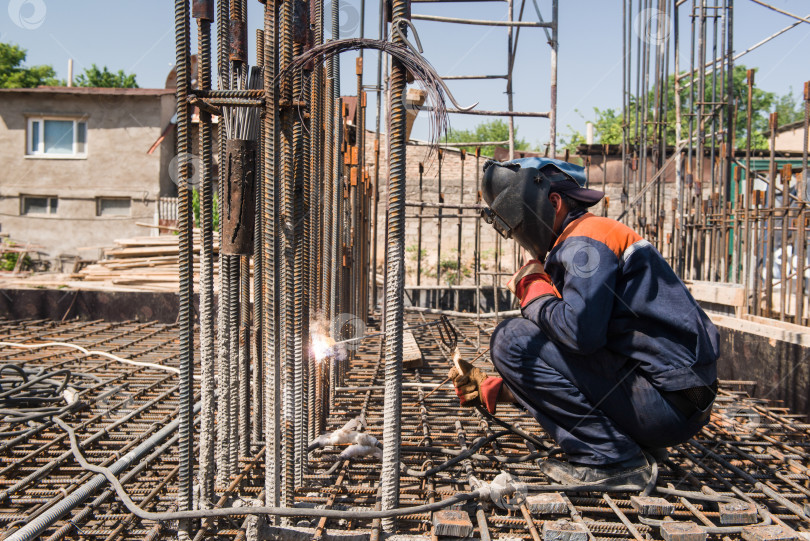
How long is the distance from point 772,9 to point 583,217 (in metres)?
7.42

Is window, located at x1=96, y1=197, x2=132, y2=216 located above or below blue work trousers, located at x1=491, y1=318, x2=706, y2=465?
above

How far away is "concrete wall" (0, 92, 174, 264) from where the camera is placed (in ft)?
66.1

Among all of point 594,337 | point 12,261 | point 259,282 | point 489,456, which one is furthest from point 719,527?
point 12,261

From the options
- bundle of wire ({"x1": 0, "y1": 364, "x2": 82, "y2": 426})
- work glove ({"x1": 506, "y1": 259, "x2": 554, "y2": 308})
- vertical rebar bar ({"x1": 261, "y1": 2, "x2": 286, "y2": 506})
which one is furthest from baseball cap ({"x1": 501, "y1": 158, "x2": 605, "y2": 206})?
bundle of wire ({"x1": 0, "y1": 364, "x2": 82, "y2": 426})

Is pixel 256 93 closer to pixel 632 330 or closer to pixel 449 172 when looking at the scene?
pixel 632 330

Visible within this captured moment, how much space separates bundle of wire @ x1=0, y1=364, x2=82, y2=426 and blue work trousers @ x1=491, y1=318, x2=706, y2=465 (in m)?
2.64

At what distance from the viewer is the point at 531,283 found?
258cm

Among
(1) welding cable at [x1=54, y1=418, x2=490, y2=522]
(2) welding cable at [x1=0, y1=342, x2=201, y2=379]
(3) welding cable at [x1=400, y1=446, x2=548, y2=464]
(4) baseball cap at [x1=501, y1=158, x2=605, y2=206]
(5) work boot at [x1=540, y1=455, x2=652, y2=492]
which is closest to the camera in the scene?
(1) welding cable at [x1=54, y1=418, x2=490, y2=522]

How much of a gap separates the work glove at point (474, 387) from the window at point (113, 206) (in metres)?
20.1

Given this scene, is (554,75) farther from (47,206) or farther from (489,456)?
(47,206)

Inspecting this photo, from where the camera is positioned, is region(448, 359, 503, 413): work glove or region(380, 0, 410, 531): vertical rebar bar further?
region(448, 359, 503, 413): work glove

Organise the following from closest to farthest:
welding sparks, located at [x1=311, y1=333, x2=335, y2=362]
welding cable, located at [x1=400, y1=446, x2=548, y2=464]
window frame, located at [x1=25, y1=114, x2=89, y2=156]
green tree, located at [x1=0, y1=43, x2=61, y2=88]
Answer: welding cable, located at [x1=400, y1=446, x2=548, y2=464]
welding sparks, located at [x1=311, y1=333, x2=335, y2=362]
window frame, located at [x1=25, y1=114, x2=89, y2=156]
green tree, located at [x1=0, y1=43, x2=61, y2=88]

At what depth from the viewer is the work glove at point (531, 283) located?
99.6 inches

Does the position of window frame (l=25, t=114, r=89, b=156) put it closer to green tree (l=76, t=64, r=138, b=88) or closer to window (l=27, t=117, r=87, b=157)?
window (l=27, t=117, r=87, b=157)
